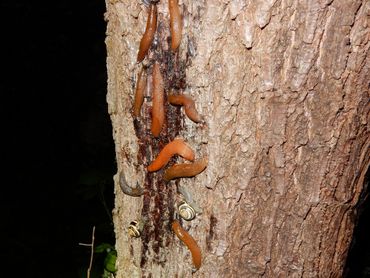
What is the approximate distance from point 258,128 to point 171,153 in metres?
0.25

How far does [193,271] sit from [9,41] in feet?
9.43

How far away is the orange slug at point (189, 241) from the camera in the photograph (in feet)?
4.49

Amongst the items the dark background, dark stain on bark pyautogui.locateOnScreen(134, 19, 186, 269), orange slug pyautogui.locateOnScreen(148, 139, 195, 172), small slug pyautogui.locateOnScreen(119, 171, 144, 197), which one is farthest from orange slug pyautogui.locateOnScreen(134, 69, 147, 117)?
the dark background

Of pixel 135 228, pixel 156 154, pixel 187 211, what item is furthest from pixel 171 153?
pixel 135 228

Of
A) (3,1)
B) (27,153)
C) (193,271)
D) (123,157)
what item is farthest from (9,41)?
(193,271)

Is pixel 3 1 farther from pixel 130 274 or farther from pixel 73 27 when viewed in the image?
pixel 130 274

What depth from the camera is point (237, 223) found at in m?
1.29

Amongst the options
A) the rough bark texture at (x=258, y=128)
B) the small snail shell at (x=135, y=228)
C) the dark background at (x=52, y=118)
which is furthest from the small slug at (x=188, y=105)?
the dark background at (x=52, y=118)

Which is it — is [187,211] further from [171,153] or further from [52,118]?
[52,118]

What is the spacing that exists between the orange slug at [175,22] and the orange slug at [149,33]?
1.9 inches

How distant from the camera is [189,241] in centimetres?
137

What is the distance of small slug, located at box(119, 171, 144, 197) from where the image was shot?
4.68ft

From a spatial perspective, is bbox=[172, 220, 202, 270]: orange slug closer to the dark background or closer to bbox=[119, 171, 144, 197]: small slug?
bbox=[119, 171, 144, 197]: small slug

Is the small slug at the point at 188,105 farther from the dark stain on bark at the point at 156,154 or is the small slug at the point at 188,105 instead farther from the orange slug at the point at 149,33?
the orange slug at the point at 149,33
